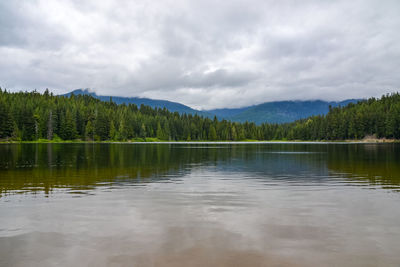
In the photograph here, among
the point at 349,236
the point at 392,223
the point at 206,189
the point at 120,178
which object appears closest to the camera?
the point at 349,236

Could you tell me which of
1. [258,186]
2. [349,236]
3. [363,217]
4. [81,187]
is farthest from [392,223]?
[81,187]

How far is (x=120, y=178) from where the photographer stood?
31734mm

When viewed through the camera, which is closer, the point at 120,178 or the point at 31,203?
the point at 31,203

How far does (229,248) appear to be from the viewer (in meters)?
11.4

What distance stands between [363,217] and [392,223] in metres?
1.45

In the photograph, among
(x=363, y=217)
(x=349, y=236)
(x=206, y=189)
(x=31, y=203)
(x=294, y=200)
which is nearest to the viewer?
(x=349, y=236)

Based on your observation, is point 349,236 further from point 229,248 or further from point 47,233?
point 47,233

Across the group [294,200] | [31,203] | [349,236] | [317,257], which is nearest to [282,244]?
[317,257]

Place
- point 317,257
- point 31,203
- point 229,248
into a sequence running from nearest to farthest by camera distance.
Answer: point 317,257, point 229,248, point 31,203

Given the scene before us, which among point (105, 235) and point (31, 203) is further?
point (31, 203)

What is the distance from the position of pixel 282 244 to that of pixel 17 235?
445 inches

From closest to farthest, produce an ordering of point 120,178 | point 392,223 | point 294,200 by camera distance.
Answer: point 392,223 < point 294,200 < point 120,178

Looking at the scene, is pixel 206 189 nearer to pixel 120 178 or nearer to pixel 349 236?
pixel 120 178

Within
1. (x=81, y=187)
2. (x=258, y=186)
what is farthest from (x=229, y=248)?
(x=81, y=187)
